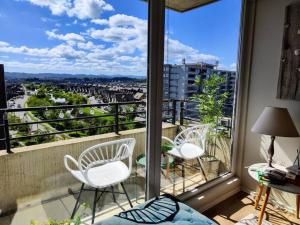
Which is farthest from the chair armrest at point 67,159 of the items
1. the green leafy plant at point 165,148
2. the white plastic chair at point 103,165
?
the green leafy plant at point 165,148

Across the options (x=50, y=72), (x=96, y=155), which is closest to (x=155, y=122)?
(x=96, y=155)

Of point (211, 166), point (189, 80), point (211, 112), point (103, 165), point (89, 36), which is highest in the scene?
point (89, 36)

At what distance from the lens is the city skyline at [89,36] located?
4.70 ft

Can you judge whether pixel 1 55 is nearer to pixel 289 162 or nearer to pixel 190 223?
pixel 190 223

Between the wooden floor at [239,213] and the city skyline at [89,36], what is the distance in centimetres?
153

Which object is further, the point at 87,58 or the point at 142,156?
the point at 142,156

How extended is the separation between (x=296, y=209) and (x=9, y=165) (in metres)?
2.52

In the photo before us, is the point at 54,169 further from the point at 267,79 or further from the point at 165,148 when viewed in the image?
the point at 267,79

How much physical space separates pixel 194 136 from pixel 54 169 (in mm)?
1406

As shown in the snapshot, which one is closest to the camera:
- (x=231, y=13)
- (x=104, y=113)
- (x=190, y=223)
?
(x=190, y=223)

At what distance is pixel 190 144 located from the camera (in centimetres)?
248

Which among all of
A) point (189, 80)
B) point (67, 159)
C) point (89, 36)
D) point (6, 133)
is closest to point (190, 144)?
point (189, 80)

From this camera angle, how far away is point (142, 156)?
2.05 meters

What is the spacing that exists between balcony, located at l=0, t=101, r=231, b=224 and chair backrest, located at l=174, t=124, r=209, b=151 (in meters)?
0.12
